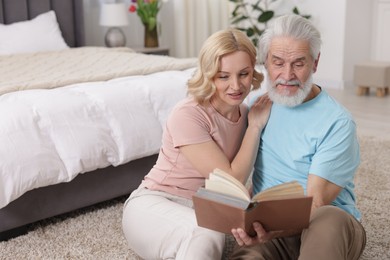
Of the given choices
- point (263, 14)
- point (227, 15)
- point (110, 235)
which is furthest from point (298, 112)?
point (227, 15)

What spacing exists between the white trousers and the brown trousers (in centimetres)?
14

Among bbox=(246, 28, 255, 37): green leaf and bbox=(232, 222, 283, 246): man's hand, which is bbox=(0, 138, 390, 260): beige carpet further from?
bbox=(246, 28, 255, 37): green leaf

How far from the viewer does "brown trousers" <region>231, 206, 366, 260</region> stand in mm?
1719

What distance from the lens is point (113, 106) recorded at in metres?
2.83

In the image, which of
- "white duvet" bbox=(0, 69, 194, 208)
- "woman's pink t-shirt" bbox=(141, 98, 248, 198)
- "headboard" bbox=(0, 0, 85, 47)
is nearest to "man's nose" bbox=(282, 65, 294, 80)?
"woman's pink t-shirt" bbox=(141, 98, 248, 198)

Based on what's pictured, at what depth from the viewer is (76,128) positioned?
105 inches

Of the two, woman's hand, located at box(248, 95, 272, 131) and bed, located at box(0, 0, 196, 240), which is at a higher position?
woman's hand, located at box(248, 95, 272, 131)

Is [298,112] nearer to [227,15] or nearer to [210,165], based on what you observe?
[210,165]

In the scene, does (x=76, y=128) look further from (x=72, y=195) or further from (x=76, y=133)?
(x=72, y=195)

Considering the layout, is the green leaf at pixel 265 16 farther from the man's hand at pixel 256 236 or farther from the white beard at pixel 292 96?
the man's hand at pixel 256 236

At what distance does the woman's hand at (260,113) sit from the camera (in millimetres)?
2084

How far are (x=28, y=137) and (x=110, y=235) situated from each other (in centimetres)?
54

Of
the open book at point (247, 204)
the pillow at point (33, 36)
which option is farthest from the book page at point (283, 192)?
the pillow at point (33, 36)

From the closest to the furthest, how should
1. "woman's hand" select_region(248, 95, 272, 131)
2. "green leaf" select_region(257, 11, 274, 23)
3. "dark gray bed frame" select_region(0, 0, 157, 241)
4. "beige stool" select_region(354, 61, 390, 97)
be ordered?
"woman's hand" select_region(248, 95, 272, 131)
"dark gray bed frame" select_region(0, 0, 157, 241)
"beige stool" select_region(354, 61, 390, 97)
"green leaf" select_region(257, 11, 274, 23)
